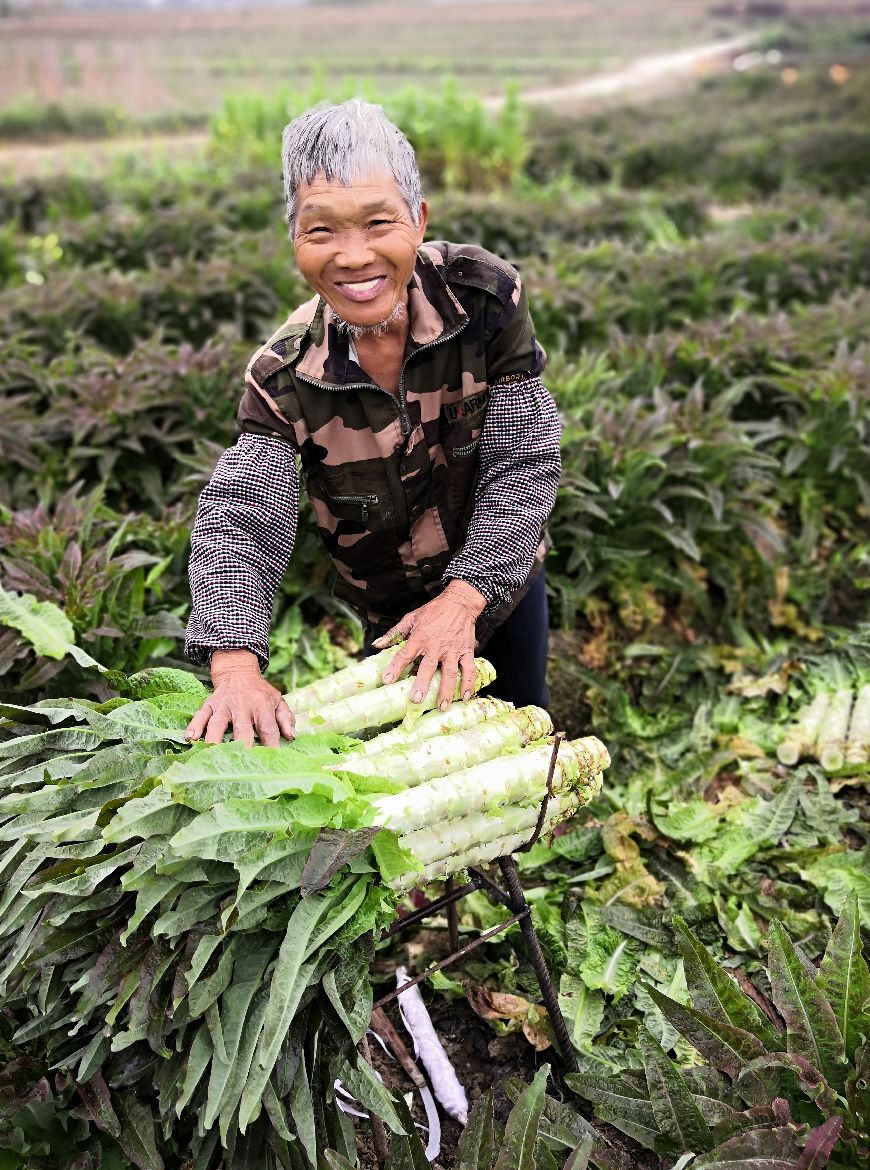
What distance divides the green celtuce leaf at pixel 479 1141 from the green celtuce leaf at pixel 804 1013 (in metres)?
0.59

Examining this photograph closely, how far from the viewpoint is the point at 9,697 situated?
8.82ft

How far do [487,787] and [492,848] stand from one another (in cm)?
16

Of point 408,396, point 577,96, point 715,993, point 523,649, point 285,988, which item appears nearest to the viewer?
point 285,988

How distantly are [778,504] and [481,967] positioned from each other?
7.28ft

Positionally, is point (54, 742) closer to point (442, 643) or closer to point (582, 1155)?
point (442, 643)

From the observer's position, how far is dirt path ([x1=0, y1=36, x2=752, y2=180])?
14.9 m

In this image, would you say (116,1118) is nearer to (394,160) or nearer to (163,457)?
(394,160)

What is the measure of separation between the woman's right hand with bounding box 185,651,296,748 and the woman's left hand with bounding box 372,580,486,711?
214 millimetres

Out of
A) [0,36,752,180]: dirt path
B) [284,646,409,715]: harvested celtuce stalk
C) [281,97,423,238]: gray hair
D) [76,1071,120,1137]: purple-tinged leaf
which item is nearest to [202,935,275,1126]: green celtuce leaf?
[76,1071,120,1137]: purple-tinged leaf

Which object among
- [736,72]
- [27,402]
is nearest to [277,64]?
[736,72]

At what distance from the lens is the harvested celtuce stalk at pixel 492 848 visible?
1635 mm

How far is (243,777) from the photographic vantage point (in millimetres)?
1542

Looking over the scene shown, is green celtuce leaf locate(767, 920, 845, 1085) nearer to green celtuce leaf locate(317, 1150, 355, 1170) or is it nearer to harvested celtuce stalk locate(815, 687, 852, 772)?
green celtuce leaf locate(317, 1150, 355, 1170)

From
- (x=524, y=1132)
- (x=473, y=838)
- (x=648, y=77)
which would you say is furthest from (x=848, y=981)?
(x=648, y=77)
